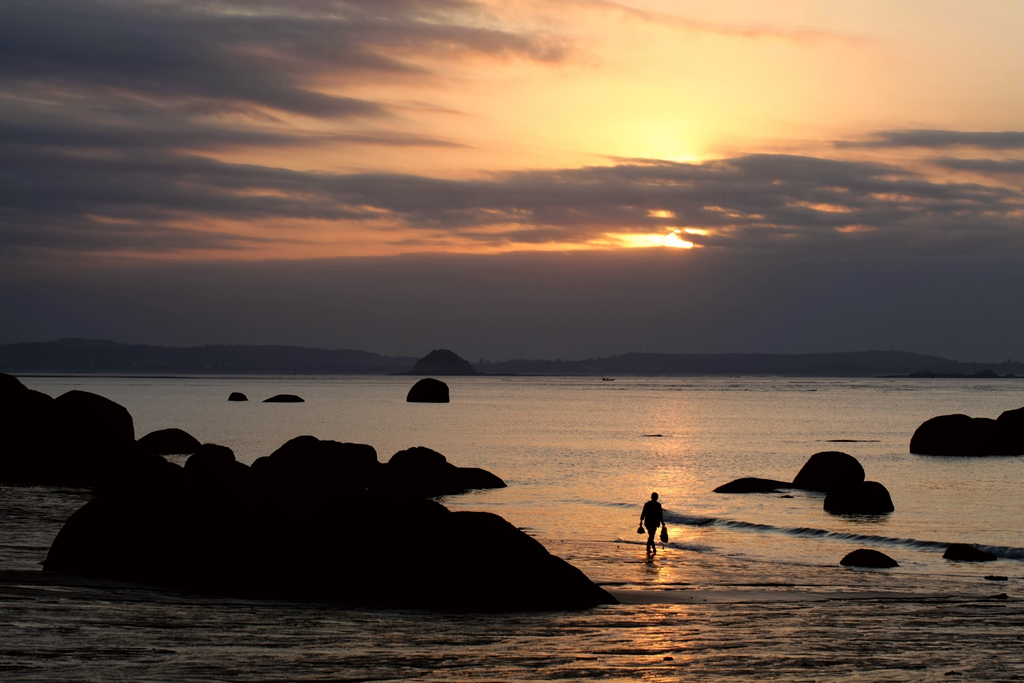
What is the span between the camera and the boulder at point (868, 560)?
22359mm

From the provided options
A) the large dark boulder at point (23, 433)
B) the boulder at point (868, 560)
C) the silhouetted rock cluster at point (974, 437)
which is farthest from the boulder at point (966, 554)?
the silhouetted rock cluster at point (974, 437)

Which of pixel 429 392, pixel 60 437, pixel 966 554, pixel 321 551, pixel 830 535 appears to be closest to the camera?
pixel 321 551

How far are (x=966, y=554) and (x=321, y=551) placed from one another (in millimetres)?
16477

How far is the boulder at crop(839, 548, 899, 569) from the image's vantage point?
880 inches

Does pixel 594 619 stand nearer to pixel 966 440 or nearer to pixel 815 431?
pixel 966 440

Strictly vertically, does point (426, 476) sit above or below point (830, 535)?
above

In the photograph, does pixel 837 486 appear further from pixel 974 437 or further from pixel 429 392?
pixel 429 392

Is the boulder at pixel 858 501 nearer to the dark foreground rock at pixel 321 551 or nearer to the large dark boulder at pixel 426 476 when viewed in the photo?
the large dark boulder at pixel 426 476

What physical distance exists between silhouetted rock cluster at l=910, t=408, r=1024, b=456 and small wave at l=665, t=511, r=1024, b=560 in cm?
3158

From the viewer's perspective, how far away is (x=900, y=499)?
122 feet

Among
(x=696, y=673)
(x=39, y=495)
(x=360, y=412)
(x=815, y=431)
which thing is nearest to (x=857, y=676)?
(x=696, y=673)

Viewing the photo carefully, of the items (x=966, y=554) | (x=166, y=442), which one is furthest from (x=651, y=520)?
(x=166, y=442)

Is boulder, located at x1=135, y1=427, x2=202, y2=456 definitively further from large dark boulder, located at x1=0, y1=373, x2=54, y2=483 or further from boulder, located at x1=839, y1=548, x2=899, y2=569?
boulder, located at x1=839, y1=548, x2=899, y2=569

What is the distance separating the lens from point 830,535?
90.7ft
